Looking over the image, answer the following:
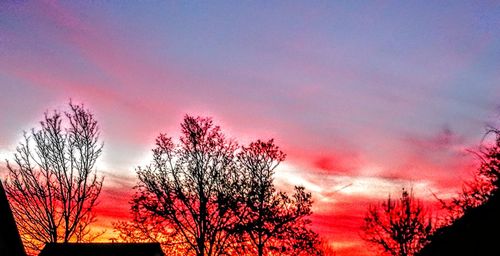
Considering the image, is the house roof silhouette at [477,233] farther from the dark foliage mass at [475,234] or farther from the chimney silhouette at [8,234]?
the chimney silhouette at [8,234]

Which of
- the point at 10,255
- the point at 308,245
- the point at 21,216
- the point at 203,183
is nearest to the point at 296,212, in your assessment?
the point at 308,245

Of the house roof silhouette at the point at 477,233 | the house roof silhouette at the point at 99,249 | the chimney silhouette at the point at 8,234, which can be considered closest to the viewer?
the house roof silhouette at the point at 477,233

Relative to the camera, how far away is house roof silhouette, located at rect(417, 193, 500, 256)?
12250mm

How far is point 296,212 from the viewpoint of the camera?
32625 millimetres

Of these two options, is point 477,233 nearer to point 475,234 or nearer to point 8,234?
point 475,234

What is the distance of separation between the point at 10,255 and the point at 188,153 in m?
16.2

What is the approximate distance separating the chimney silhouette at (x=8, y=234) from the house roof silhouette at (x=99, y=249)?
381 inches

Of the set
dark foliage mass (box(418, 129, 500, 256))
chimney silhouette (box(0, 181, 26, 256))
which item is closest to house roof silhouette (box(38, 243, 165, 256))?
chimney silhouette (box(0, 181, 26, 256))

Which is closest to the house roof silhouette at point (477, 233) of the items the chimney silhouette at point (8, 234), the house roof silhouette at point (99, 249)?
the chimney silhouette at point (8, 234)

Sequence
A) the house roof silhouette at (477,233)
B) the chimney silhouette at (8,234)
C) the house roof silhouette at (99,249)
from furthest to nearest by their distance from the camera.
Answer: the house roof silhouette at (99,249)
the chimney silhouette at (8,234)
the house roof silhouette at (477,233)

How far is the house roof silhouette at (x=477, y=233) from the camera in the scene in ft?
40.2

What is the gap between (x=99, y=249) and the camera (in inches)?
991

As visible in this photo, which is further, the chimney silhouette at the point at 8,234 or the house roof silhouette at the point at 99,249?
the house roof silhouette at the point at 99,249

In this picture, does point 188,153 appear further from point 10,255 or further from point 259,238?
point 10,255
